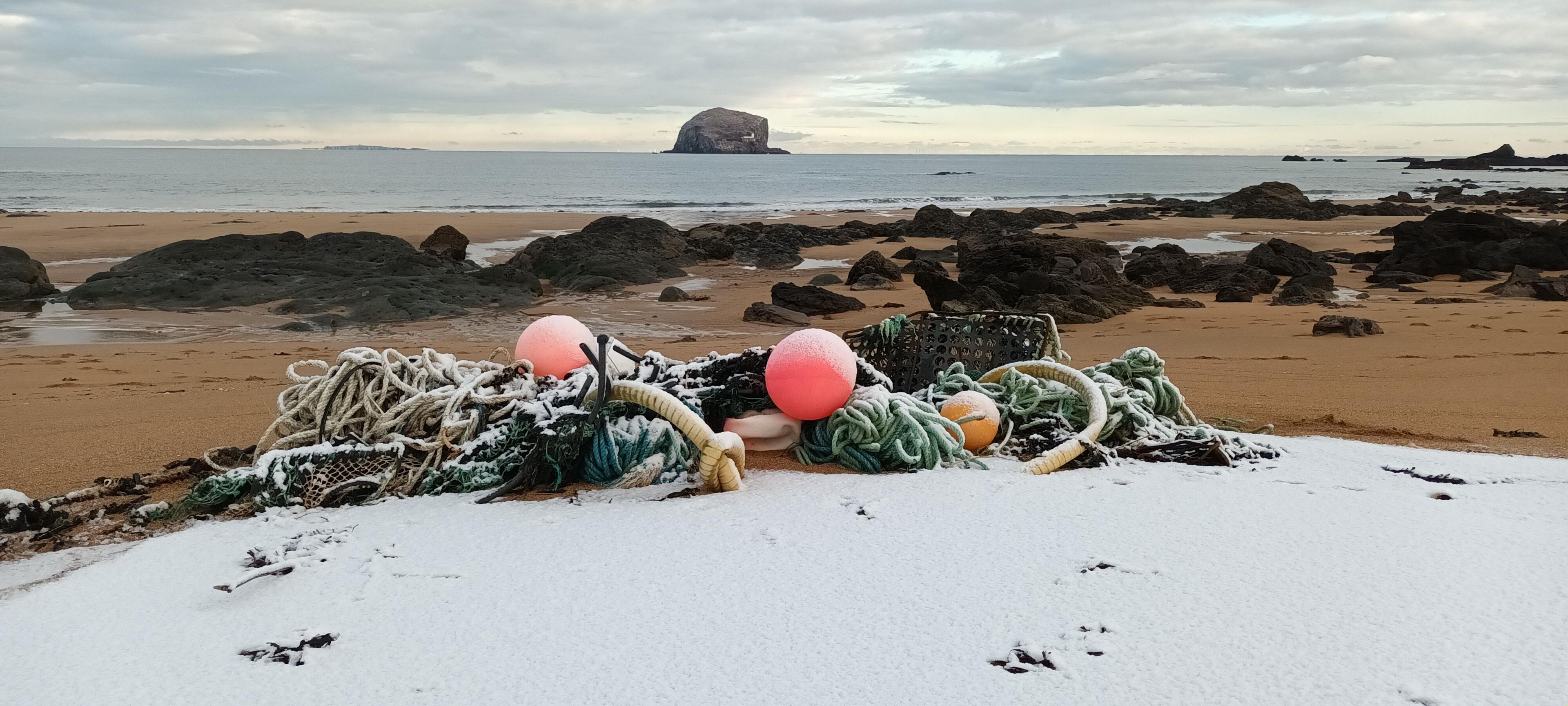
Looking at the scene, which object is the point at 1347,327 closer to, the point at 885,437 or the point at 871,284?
the point at 871,284

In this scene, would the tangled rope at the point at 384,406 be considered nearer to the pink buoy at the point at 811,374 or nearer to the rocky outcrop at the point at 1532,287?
the pink buoy at the point at 811,374

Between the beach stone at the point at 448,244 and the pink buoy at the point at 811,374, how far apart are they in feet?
45.9

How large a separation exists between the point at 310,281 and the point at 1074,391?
1067cm

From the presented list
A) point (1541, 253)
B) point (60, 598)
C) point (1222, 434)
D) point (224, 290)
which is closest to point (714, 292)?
point (224, 290)

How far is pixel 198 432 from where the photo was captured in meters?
4.00

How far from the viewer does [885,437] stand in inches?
119

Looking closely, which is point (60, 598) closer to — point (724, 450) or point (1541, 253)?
point (724, 450)

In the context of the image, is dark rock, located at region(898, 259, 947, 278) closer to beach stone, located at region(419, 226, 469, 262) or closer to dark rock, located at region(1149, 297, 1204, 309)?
dark rock, located at region(1149, 297, 1204, 309)

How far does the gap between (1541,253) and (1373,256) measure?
2246 millimetres

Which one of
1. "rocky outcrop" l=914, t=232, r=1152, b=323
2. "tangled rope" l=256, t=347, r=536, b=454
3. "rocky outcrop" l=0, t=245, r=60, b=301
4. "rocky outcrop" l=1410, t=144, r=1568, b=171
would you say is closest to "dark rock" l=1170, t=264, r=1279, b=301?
"rocky outcrop" l=914, t=232, r=1152, b=323

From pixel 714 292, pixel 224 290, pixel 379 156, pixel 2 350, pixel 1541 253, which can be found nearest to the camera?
pixel 2 350

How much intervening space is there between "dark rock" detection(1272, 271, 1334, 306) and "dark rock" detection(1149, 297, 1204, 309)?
897 mm

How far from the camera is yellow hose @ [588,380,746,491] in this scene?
273 cm

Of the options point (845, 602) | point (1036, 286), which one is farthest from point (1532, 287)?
point (845, 602)
